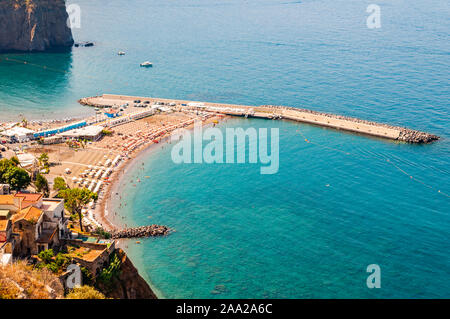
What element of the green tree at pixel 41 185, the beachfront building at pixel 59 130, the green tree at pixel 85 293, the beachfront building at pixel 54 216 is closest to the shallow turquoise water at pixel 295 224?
the green tree at pixel 41 185

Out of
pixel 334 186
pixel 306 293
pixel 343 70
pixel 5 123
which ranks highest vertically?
pixel 343 70

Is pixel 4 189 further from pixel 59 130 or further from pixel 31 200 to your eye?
pixel 59 130

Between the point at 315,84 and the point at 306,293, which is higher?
the point at 315,84

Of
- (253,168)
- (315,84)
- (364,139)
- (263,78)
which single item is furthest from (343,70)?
(253,168)

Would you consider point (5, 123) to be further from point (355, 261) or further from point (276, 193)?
point (355, 261)

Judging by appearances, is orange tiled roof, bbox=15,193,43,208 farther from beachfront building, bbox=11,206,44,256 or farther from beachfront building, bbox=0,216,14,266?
beachfront building, bbox=0,216,14,266

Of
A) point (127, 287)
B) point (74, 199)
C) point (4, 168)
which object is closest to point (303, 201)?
point (127, 287)

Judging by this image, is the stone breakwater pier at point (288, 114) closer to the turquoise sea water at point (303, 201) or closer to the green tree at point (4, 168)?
the turquoise sea water at point (303, 201)
